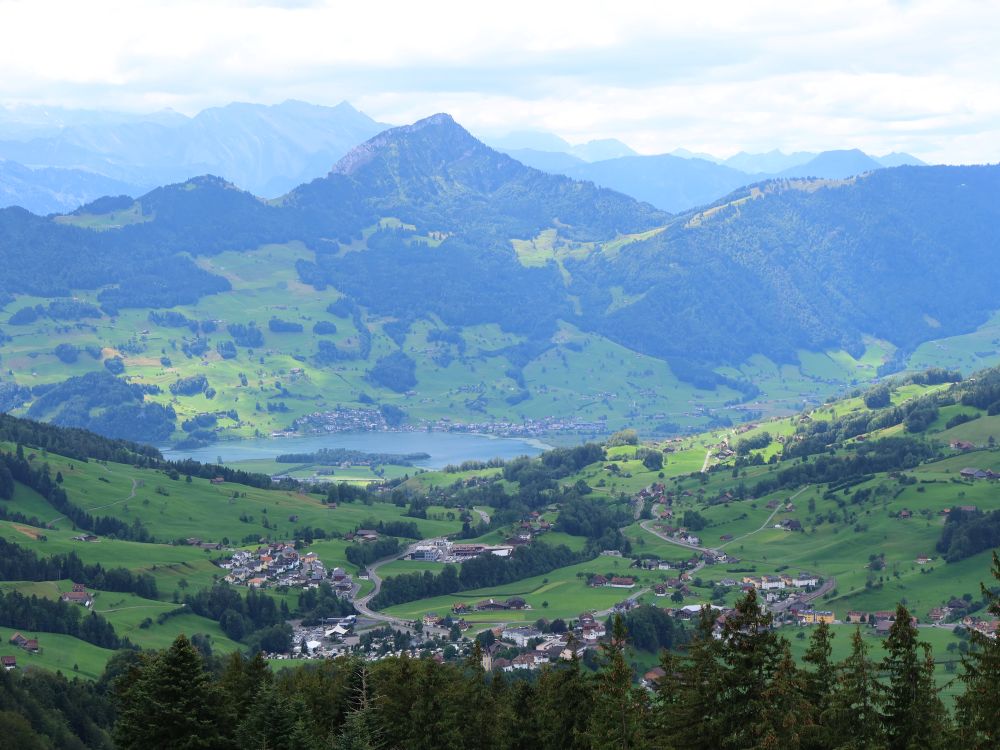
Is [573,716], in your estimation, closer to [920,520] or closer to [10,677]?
[10,677]

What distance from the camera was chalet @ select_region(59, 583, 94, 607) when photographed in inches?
5325

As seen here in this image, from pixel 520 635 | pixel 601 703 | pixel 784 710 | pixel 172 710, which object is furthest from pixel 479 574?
pixel 784 710

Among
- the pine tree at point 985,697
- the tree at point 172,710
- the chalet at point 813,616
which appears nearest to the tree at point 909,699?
the pine tree at point 985,697

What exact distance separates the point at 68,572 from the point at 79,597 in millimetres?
10397

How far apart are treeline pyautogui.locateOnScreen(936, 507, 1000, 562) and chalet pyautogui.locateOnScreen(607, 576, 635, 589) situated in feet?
125

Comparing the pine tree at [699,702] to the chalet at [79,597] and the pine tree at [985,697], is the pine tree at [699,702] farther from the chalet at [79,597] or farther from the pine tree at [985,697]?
the chalet at [79,597]

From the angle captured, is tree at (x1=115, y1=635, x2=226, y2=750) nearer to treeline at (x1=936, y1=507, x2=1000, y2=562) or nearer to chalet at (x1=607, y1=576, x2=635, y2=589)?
chalet at (x1=607, y1=576, x2=635, y2=589)

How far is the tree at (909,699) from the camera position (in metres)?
39.9

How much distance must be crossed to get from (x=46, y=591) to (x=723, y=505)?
105 metres

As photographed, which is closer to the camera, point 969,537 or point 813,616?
point 813,616

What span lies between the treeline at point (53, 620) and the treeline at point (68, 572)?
1420cm

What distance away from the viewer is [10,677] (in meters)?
79.8

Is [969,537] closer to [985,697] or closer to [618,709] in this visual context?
[618,709]

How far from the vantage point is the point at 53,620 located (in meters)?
126
